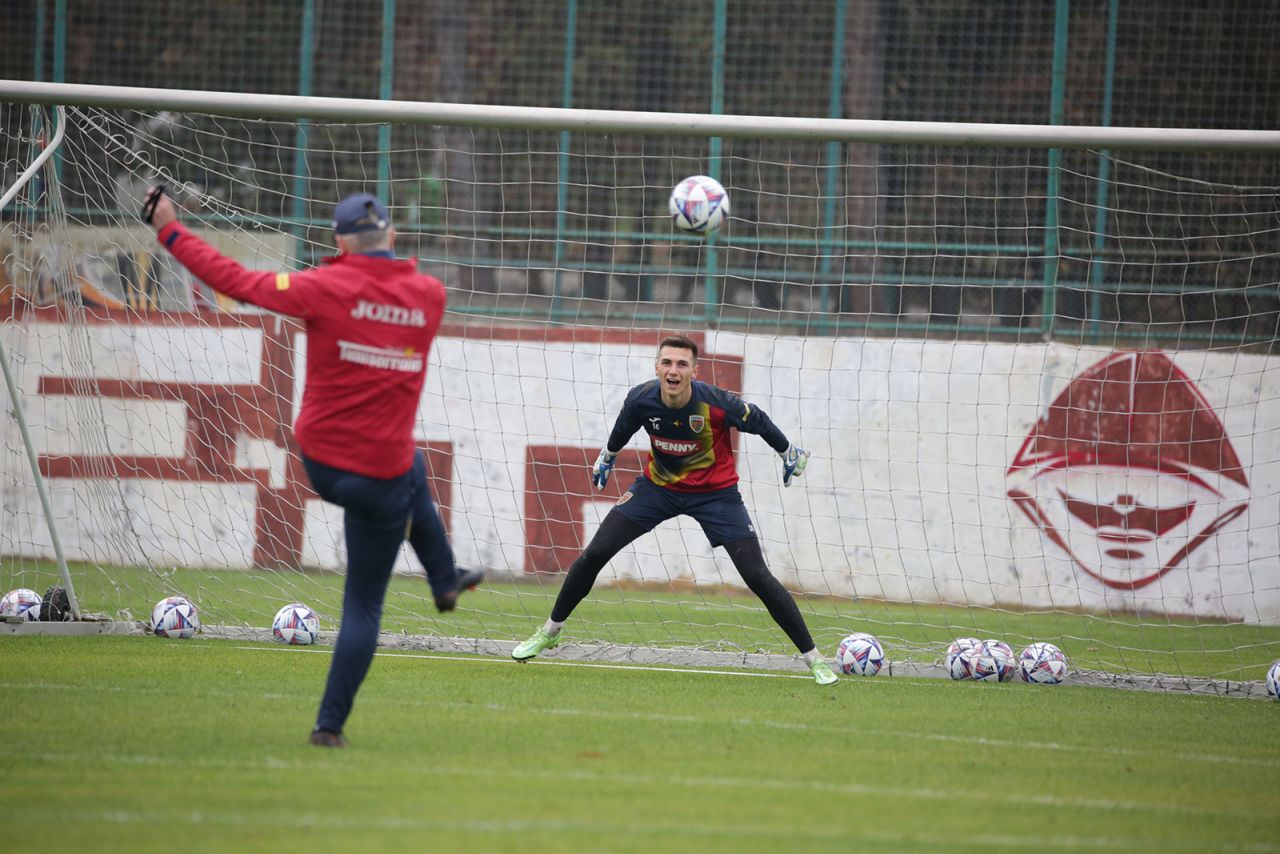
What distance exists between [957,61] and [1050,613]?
6400 millimetres

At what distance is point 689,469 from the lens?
9453 millimetres

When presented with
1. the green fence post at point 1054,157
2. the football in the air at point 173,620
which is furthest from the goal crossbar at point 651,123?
the green fence post at point 1054,157

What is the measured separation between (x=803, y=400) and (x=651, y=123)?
5663mm

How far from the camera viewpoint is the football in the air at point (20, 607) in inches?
404

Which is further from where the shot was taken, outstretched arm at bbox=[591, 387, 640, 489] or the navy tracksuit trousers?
outstretched arm at bbox=[591, 387, 640, 489]

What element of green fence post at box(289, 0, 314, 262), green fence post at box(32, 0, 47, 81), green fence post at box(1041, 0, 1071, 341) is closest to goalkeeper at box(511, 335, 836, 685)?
green fence post at box(1041, 0, 1071, 341)

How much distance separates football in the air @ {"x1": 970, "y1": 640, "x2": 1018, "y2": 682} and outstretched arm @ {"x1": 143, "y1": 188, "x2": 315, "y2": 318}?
18.4 feet

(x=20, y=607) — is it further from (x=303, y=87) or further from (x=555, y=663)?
(x=303, y=87)

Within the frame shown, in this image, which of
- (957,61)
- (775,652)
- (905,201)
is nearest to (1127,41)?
(957,61)

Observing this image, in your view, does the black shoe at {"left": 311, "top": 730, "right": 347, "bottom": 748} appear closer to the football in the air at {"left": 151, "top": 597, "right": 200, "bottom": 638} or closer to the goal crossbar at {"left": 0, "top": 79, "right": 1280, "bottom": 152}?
Answer: the football in the air at {"left": 151, "top": 597, "right": 200, "bottom": 638}

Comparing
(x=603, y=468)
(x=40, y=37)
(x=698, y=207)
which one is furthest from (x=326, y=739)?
(x=40, y=37)

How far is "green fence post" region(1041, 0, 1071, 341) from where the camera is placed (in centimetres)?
1576

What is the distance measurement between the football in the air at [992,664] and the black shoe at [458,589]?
14.4ft

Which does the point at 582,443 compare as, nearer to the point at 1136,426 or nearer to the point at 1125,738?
the point at 1136,426
